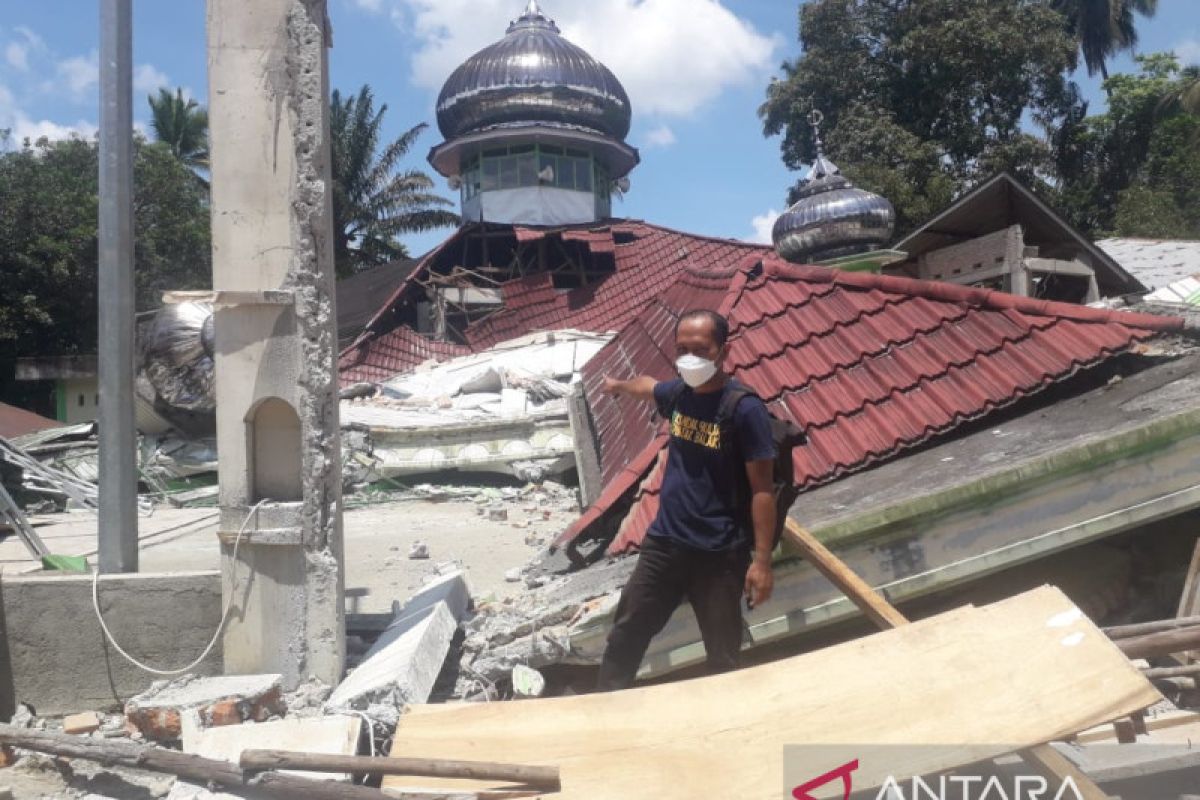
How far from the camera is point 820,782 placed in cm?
239

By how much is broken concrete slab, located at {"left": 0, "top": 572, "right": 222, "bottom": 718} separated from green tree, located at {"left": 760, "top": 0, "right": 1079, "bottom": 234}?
60.8 ft

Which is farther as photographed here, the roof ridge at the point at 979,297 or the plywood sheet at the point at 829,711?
the roof ridge at the point at 979,297

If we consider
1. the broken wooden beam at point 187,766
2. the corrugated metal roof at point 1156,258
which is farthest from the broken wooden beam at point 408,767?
the corrugated metal roof at point 1156,258

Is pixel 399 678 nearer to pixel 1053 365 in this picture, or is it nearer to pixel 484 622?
pixel 484 622

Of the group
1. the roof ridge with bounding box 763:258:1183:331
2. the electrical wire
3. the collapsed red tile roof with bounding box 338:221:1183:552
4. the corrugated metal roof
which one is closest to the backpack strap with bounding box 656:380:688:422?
the collapsed red tile roof with bounding box 338:221:1183:552

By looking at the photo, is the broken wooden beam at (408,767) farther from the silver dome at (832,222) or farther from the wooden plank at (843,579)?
the silver dome at (832,222)

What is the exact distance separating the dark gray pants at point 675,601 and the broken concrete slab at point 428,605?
4.49 ft

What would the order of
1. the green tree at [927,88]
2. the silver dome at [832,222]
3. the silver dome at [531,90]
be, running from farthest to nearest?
the green tree at [927,88]
the silver dome at [531,90]
the silver dome at [832,222]

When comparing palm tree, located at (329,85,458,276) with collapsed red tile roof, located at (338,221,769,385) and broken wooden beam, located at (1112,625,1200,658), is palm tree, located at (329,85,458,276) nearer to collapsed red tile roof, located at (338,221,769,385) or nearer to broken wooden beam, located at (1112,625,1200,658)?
collapsed red tile roof, located at (338,221,769,385)

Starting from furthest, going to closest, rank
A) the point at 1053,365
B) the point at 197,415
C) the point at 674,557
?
the point at 197,415
the point at 1053,365
the point at 674,557

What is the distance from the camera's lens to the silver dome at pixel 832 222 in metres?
7.72

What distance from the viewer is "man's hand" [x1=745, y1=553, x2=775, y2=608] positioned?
124 inches

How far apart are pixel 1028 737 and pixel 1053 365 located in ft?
11.5

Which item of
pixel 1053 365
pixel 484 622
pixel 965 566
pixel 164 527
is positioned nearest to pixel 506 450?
pixel 164 527
